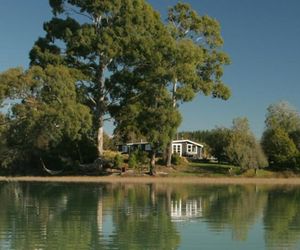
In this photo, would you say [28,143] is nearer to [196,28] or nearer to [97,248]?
[196,28]

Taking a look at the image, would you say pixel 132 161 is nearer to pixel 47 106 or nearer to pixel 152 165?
pixel 152 165

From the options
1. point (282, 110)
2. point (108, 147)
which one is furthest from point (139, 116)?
point (282, 110)

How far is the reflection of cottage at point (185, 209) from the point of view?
78.5ft

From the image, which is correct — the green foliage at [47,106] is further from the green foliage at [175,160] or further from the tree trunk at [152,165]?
the green foliage at [175,160]

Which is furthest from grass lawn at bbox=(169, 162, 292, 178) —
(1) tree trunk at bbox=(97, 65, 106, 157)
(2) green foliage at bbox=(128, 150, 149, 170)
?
(1) tree trunk at bbox=(97, 65, 106, 157)

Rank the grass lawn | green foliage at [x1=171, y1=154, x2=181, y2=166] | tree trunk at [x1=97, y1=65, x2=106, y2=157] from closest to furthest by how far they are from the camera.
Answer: tree trunk at [x1=97, y1=65, x2=106, y2=157]
the grass lawn
green foliage at [x1=171, y1=154, x2=181, y2=166]

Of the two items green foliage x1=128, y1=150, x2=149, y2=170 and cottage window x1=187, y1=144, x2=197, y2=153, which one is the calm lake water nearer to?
green foliage x1=128, y1=150, x2=149, y2=170

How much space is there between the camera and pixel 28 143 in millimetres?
60969

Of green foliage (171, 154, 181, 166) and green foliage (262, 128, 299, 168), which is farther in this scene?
green foliage (262, 128, 299, 168)

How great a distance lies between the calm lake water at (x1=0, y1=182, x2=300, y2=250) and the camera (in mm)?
16594

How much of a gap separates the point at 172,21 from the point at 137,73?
Result: 9.12m

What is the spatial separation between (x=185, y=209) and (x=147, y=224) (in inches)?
250

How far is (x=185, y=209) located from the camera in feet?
88.9

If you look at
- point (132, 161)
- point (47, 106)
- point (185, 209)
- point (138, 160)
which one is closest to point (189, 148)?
point (138, 160)
